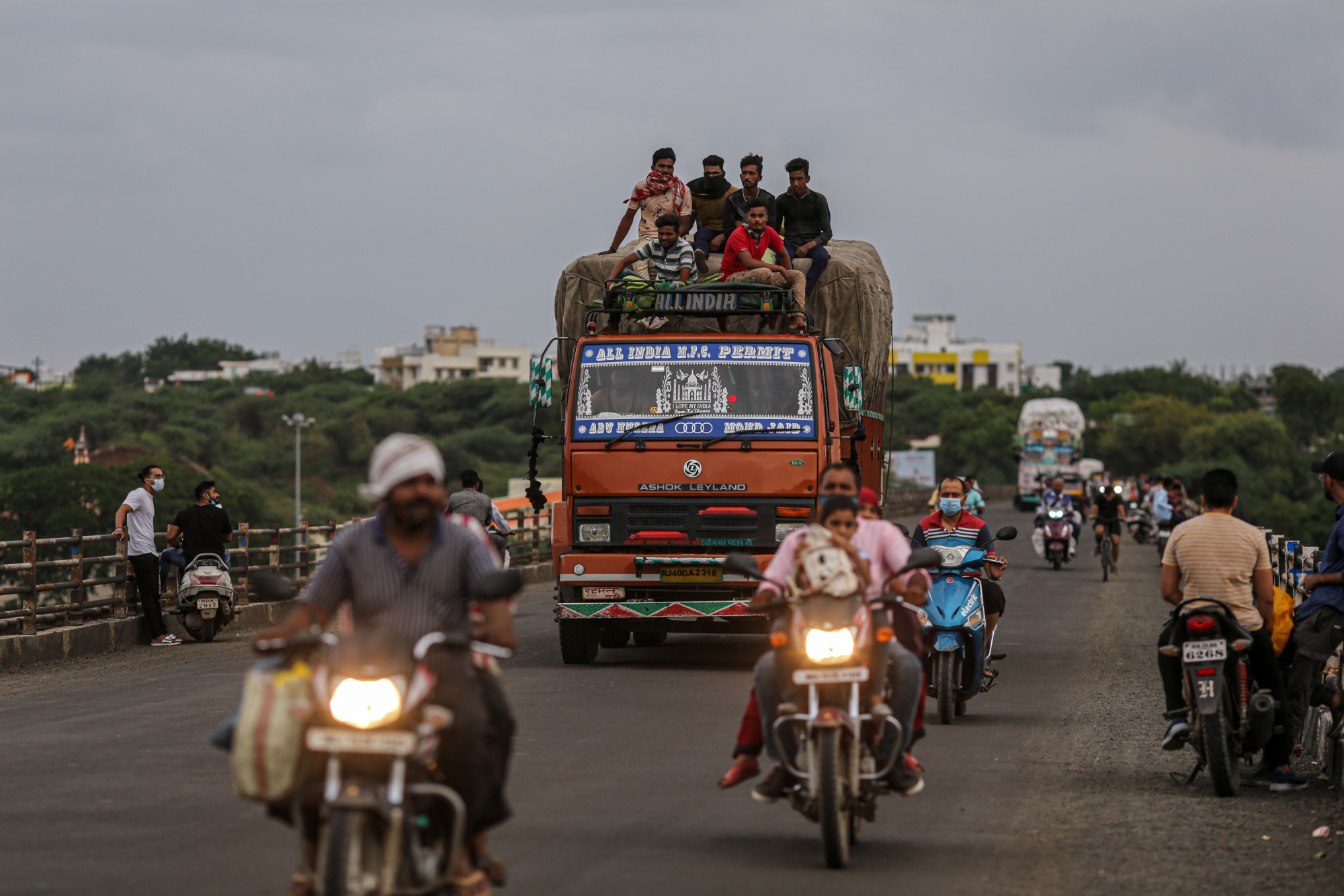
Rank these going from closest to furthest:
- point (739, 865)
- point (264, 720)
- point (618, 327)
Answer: point (264, 720), point (739, 865), point (618, 327)

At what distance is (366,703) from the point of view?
5.13m

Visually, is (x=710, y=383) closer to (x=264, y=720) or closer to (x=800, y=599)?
(x=800, y=599)

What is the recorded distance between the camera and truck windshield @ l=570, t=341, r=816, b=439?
14875 millimetres

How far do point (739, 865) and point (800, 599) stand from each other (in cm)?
110

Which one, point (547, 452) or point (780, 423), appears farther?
point (547, 452)

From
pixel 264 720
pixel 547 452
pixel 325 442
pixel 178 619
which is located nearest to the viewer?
pixel 264 720

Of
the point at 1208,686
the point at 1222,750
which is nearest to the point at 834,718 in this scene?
the point at 1208,686

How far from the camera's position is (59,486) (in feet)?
210

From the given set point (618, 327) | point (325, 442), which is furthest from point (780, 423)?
point (325, 442)

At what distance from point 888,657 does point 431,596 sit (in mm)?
2435

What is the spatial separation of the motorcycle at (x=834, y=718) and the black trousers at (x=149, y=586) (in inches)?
469

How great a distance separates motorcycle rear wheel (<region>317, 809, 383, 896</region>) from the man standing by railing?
5.68 m

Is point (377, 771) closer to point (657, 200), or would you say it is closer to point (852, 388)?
point (852, 388)

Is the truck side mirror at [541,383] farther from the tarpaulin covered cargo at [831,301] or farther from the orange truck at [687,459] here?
the tarpaulin covered cargo at [831,301]
